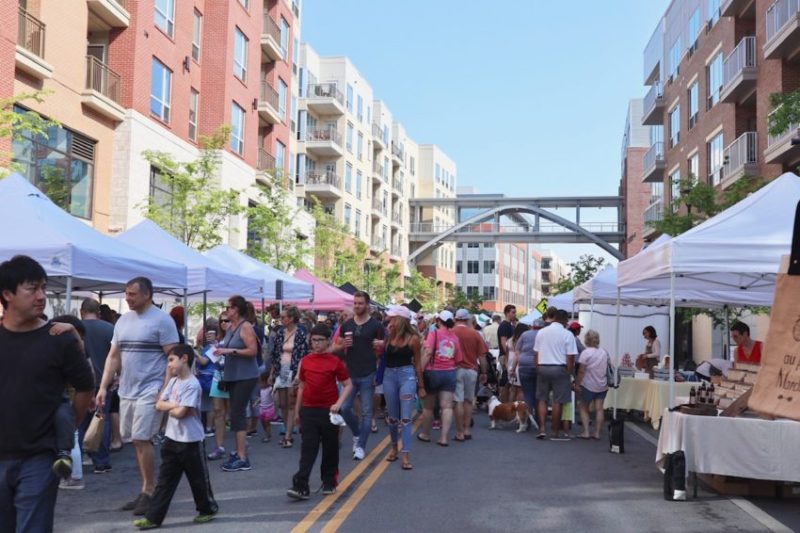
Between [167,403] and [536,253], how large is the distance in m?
138

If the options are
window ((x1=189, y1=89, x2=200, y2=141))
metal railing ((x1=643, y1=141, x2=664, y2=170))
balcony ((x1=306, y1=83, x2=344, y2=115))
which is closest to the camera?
window ((x1=189, y1=89, x2=200, y2=141))

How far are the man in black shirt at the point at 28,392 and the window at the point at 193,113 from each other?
2734cm

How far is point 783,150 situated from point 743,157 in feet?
12.1

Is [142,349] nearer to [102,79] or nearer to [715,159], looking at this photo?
[102,79]

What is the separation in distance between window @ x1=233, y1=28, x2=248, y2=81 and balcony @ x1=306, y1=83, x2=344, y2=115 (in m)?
23.5

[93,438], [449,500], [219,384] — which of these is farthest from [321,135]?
[449,500]

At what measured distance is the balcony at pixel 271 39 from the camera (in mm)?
37625

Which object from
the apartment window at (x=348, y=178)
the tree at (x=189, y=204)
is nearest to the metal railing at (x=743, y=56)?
the tree at (x=189, y=204)

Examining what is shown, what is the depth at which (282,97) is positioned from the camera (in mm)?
41125

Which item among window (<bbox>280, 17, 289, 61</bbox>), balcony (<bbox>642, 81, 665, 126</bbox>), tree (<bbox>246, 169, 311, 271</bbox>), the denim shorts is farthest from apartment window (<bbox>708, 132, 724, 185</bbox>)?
the denim shorts

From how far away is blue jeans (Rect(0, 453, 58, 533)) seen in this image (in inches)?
159

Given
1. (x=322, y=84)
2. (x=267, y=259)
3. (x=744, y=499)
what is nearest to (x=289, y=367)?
(x=744, y=499)

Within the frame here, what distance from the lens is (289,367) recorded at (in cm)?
1180

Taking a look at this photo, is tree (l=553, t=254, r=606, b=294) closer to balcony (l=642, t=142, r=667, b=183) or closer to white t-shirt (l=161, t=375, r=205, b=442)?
balcony (l=642, t=142, r=667, b=183)
